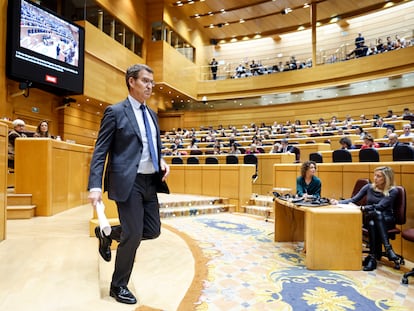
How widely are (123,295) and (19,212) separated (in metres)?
2.82

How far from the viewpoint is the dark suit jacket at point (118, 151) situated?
1730mm

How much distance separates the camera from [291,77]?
1473 cm

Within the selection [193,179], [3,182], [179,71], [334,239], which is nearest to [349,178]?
[334,239]

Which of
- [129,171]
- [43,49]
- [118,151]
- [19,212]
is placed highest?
[43,49]

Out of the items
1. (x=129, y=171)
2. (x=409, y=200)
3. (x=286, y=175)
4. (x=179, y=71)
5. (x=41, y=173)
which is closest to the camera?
(x=129, y=171)

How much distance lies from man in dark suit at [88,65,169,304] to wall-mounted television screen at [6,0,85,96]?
785cm

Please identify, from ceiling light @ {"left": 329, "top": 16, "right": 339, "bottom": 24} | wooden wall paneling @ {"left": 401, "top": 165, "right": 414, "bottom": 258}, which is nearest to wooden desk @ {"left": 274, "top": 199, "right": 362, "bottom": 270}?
wooden wall paneling @ {"left": 401, "top": 165, "right": 414, "bottom": 258}

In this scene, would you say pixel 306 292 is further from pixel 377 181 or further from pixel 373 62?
pixel 373 62

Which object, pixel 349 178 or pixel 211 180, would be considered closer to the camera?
pixel 349 178

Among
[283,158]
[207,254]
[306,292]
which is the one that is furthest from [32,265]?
[283,158]

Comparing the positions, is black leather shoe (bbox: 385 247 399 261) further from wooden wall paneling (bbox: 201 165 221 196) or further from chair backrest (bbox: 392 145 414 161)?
wooden wall paneling (bbox: 201 165 221 196)

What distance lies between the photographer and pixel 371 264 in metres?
2.80

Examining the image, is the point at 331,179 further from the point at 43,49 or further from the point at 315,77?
the point at 315,77

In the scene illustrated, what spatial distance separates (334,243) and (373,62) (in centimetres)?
1182
